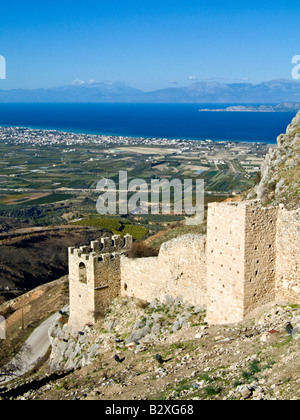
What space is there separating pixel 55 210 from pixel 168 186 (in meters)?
20.5

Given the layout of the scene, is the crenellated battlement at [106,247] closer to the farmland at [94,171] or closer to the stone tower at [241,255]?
the stone tower at [241,255]

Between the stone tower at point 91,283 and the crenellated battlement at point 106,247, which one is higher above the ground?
the crenellated battlement at point 106,247

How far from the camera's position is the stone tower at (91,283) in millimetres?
18812

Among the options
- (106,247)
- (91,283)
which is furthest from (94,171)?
(91,283)

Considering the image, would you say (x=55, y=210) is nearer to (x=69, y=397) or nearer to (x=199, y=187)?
(x=199, y=187)

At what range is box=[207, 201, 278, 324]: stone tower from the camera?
12664 mm

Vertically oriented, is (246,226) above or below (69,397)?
above

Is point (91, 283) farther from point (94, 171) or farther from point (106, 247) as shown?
point (94, 171)

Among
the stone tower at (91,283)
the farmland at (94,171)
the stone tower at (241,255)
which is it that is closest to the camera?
the stone tower at (241,255)

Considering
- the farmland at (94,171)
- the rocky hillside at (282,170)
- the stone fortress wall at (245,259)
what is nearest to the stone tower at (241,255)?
the stone fortress wall at (245,259)

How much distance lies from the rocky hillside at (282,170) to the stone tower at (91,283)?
11.8 meters

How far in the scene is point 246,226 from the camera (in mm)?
12555

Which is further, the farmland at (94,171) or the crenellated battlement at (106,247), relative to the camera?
the farmland at (94,171)
